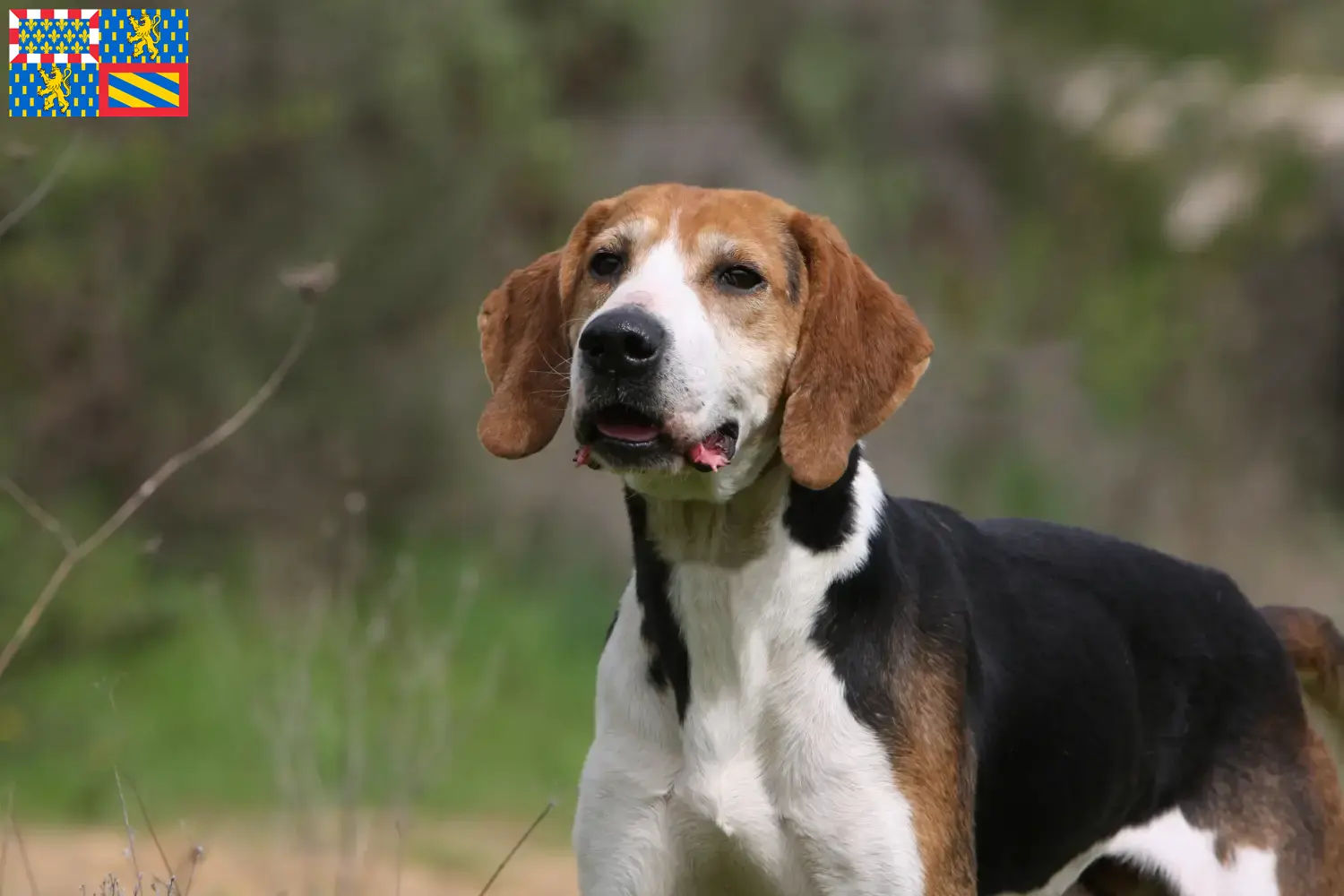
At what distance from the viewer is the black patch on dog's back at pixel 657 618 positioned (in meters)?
3.88

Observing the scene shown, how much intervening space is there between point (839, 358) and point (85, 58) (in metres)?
5.19

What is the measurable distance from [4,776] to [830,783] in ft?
25.7

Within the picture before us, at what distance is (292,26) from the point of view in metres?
11.2

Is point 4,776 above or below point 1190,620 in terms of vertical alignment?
below

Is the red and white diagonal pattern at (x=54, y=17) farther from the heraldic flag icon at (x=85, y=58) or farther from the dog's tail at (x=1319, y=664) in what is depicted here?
the dog's tail at (x=1319, y=664)

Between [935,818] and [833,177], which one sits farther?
[833,177]

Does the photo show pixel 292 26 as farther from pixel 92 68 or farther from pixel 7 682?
pixel 7 682

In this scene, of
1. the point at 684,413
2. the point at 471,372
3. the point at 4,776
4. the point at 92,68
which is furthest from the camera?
the point at 471,372

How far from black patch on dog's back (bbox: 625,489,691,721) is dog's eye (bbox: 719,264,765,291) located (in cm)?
50

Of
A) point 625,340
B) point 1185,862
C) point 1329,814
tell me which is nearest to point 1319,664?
point 1329,814

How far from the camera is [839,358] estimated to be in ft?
12.8

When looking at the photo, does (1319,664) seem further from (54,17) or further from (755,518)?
(54,17)

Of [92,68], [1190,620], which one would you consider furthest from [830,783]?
[92,68]

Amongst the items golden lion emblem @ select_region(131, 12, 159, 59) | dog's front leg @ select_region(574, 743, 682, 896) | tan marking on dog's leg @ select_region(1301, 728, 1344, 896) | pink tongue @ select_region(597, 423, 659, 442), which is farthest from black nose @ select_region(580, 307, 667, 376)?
golden lion emblem @ select_region(131, 12, 159, 59)
